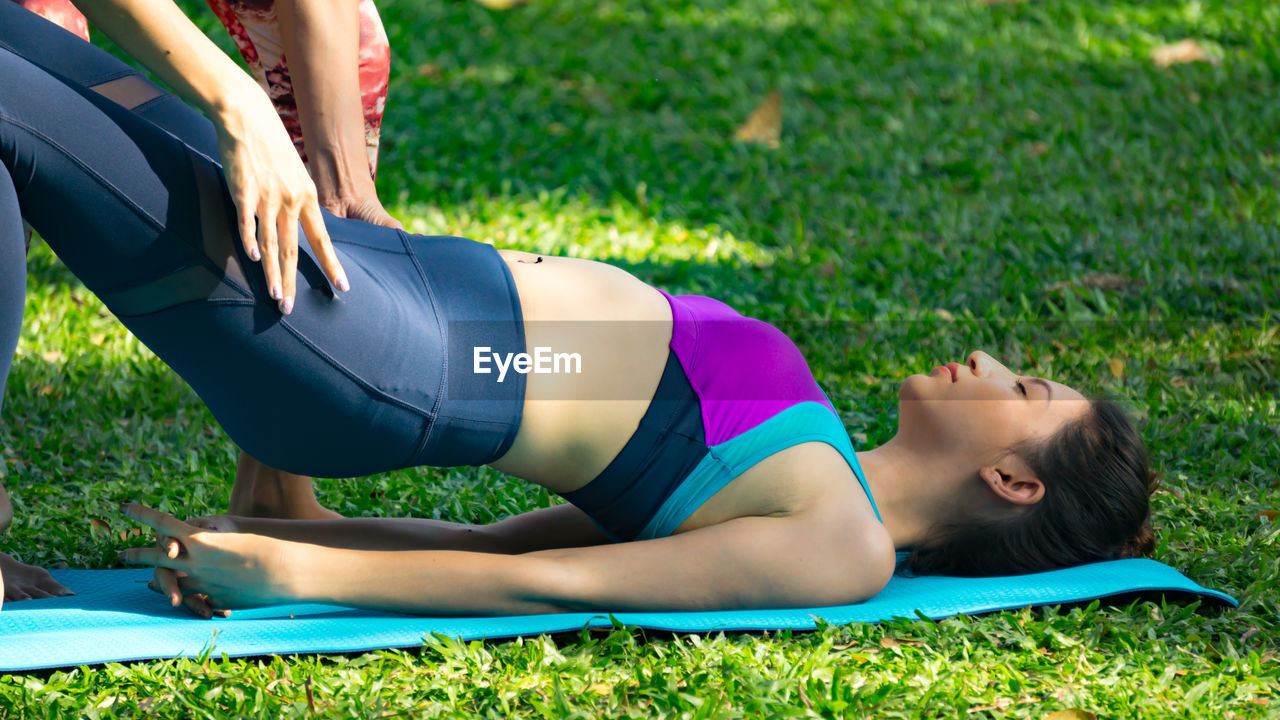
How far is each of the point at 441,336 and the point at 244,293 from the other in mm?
347

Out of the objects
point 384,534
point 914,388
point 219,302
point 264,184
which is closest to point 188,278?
point 219,302

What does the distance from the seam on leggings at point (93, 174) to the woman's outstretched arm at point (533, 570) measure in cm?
57

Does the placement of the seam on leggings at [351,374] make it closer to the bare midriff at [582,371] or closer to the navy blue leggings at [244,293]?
the navy blue leggings at [244,293]

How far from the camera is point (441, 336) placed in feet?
6.86

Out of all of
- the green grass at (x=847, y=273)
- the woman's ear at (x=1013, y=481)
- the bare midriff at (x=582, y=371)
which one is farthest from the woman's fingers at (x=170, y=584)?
the woman's ear at (x=1013, y=481)

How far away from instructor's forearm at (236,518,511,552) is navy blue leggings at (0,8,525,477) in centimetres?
40

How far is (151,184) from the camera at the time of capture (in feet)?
5.99

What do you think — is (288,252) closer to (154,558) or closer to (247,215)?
(247,215)

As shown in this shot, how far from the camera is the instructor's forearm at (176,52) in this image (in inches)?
72.2

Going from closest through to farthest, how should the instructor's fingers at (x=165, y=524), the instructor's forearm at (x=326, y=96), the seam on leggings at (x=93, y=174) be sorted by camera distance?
the seam on leggings at (x=93, y=174), the instructor's fingers at (x=165, y=524), the instructor's forearm at (x=326, y=96)

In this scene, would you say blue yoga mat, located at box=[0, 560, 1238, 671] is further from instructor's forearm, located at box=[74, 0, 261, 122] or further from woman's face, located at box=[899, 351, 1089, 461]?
instructor's forearm, located at box=[74, 0, 261, 122]

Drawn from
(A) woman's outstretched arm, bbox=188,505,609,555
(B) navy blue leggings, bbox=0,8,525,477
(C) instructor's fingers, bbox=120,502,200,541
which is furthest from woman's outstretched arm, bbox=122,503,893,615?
(A) woman's outstretched arm, bbox=188,505,609,555

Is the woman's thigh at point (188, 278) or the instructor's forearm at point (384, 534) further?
the instructor's forearm at point (384, 534)
